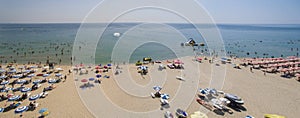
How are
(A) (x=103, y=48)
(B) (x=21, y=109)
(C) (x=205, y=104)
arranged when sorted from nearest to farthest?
1. (B) (x=21, y=109)
2. (C) (x=205, y=104)
3. (A) (x=103, y=48)

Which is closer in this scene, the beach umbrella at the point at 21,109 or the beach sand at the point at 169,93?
the beach umbrella at the point at 21,109

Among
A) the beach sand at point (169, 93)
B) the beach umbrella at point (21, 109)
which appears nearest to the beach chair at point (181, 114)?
the beach sand at point (169, 93)

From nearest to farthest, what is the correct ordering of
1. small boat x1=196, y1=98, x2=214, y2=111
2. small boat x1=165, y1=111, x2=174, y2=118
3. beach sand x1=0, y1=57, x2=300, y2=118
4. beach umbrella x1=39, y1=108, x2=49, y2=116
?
small boat x1=165, y1=111, x2=174, y2=118, beach umbrella x1=39, y1=108, x2=49, y2=116, beach sand x1=0, y1=57, x2=300, y2=118, small boat x1=196, y1=98, x2=214, y2=111

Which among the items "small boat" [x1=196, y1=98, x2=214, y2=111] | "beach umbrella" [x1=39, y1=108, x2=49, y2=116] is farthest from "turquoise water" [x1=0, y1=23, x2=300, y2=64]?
"beach umbrella" [x1=39, y1=108, x2=49, y2=116]

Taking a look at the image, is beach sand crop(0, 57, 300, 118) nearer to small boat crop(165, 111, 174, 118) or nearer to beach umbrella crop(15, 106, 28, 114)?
beach umbrella crop(15, 106, 28, 114)

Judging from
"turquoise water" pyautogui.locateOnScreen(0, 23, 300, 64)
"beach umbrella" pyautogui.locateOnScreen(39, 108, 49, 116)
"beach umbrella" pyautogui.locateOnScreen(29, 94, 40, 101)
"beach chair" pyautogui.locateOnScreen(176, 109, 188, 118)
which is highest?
"turquoise water" pyautogui.locateOnScreen(0, 23, 300, 64)

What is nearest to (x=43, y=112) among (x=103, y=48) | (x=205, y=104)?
(x=205, y=104)

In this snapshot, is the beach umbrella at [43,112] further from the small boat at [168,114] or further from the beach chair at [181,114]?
the beach chair at [181,114]

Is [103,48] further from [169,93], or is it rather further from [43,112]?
[43,112]

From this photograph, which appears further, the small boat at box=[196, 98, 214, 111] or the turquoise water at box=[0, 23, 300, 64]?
the turquoise water at box=[0, 23, 300, 64]
